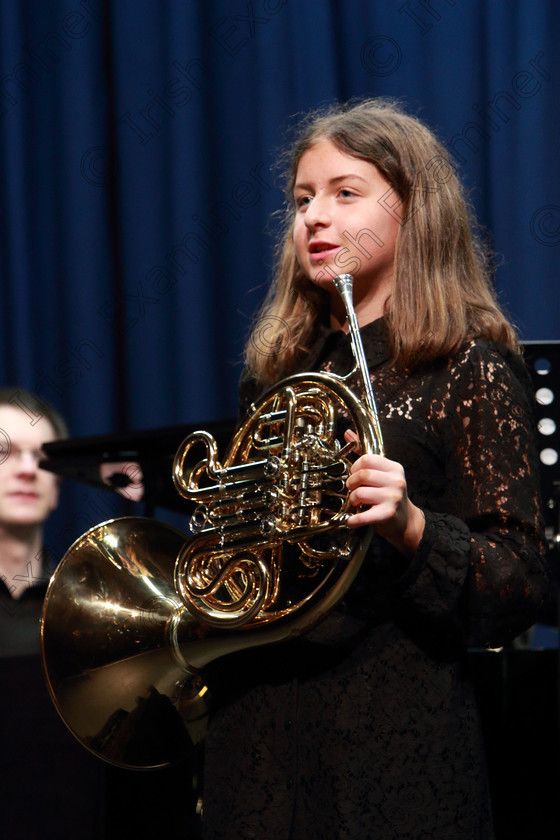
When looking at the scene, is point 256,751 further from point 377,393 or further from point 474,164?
point 474,164

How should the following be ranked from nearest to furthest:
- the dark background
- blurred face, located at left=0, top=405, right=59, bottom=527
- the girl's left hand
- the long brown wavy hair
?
the girl's left hand
the long brown wavy hair
blurred face, located at left=0, top=405, right=59, bottom=527
the dark background

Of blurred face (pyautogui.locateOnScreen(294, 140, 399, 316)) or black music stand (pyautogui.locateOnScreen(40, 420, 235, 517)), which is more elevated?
blurred face (pyautogui.locateOnScreen(294, 140, 399, 316))

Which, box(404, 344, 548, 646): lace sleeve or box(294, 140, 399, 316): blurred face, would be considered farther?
box(294, 140, 399, 316): blurred face

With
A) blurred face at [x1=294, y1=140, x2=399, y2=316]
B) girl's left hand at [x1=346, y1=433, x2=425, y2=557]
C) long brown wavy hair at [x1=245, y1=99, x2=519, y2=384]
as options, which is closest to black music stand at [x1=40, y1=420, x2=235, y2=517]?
long brown wavy hair at [x1=245, y1=99, x2=519, y2=384]

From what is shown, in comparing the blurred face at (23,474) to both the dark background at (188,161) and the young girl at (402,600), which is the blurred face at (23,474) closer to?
the dark background at (188,161)

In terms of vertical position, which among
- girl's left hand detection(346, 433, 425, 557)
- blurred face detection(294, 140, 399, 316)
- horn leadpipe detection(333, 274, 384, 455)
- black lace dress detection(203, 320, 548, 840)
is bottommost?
black lace dress detection(203, 320, 548, 840)

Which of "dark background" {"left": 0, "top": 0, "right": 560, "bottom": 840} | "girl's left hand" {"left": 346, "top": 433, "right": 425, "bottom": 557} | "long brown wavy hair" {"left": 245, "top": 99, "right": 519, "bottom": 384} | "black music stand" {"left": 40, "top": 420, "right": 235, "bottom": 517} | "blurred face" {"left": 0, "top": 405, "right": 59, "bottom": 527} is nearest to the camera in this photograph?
"girl's left hand" {"left": 346, "top": 433, "right": 425, "bottom": 557}

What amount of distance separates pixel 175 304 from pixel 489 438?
1.40 meters

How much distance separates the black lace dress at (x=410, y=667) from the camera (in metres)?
1.05

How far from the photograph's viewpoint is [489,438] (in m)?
1.13

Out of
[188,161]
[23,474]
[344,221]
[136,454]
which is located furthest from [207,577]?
[188,161]

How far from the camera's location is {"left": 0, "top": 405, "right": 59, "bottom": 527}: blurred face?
6.72 ft

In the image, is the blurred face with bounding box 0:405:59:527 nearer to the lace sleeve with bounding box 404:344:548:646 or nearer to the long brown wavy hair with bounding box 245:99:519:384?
the long brown wavy hair with bounding box 245:99:519:384

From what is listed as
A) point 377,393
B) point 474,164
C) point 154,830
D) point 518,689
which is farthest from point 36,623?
point 474,164
